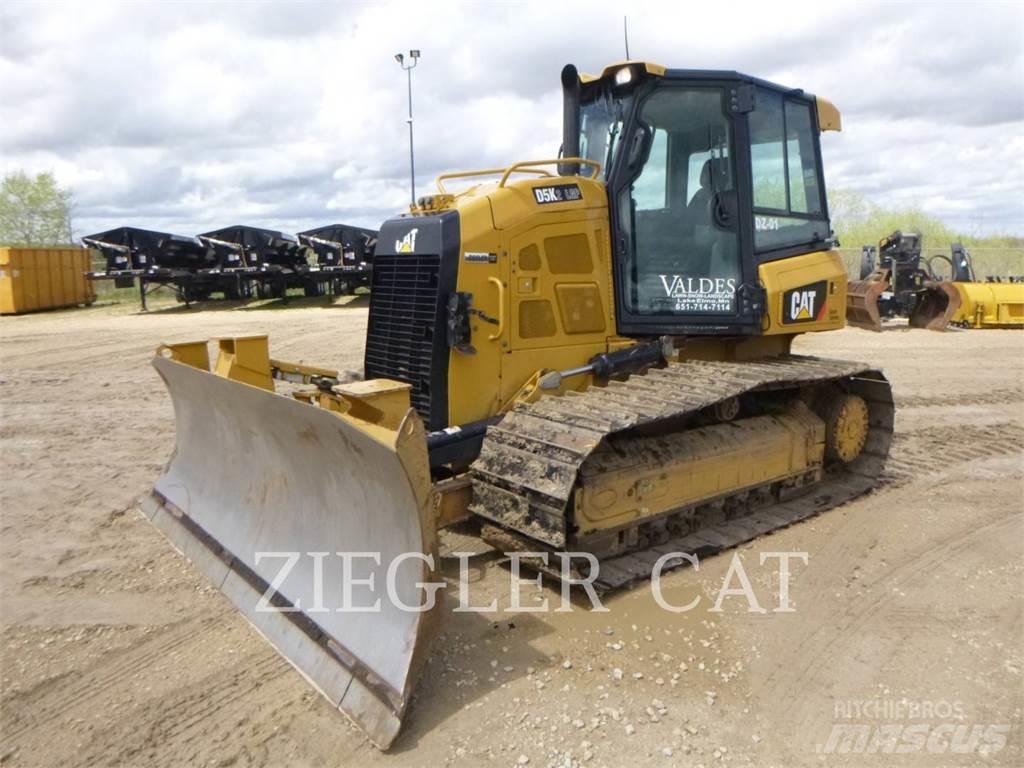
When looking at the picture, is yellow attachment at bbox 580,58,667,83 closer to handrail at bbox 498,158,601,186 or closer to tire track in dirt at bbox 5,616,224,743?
handrail at bbox 498,158,601,186

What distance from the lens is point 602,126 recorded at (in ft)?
18.2

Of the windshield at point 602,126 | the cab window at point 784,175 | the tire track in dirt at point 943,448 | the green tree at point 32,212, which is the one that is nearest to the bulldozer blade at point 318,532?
the windshield at point 602,126

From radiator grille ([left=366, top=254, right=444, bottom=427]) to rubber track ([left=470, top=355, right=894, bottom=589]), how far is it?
0.68 meters

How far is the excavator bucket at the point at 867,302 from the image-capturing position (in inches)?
668

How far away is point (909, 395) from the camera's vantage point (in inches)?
404

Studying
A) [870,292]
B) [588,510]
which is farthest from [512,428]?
[870,292]

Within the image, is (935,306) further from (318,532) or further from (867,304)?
(318,532)

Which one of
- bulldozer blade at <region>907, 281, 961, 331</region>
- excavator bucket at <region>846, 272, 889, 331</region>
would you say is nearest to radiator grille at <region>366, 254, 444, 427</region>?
excavator bucket at <region>846, 272, 889, 331</region>

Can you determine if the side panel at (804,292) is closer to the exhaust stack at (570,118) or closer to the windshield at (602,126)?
the windshield at (602,126)

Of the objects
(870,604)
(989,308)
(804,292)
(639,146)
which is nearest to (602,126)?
(639,146)

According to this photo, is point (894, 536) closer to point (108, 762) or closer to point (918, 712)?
point (918, 712)

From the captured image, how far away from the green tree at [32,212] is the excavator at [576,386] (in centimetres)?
4269

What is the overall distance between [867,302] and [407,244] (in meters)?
14.4

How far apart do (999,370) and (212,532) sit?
477 inches
